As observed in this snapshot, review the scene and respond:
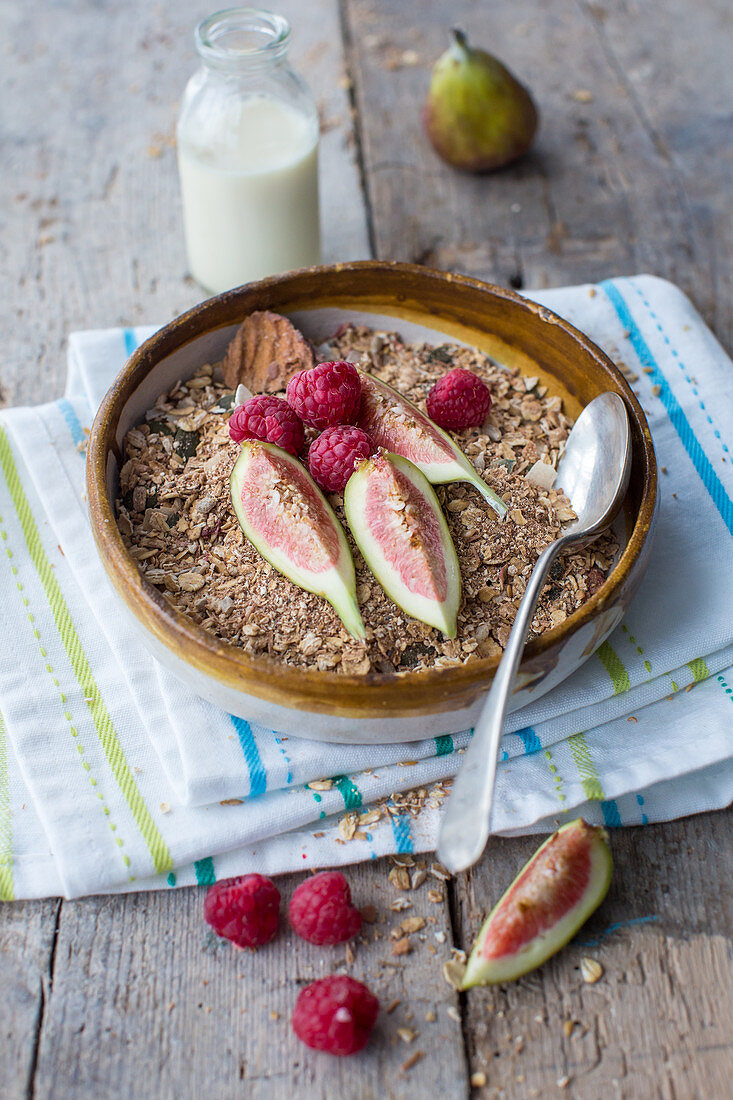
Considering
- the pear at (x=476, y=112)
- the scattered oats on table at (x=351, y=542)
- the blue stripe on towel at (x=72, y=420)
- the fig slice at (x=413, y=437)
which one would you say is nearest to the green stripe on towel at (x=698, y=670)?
the scattered oats on table at (x=351, y=542)

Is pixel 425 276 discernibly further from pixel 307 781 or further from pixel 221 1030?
pixel 221 1030

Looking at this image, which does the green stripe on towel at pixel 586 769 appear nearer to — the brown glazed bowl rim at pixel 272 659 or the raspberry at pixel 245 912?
the brown glazed bowl rim at pixel 272 659

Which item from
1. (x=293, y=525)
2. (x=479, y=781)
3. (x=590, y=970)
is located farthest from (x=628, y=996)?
(x=293, y=525)

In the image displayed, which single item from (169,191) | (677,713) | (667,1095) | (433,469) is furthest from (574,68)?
(667,1095)

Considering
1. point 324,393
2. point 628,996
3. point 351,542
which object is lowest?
point 628,996

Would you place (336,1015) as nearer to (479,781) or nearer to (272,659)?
(479,781)

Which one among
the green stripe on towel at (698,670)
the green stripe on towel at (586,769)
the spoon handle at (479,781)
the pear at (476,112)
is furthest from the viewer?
the pear at (476,112)

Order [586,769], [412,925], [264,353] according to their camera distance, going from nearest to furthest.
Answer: [412,925]
[586,769]
[264,353]
